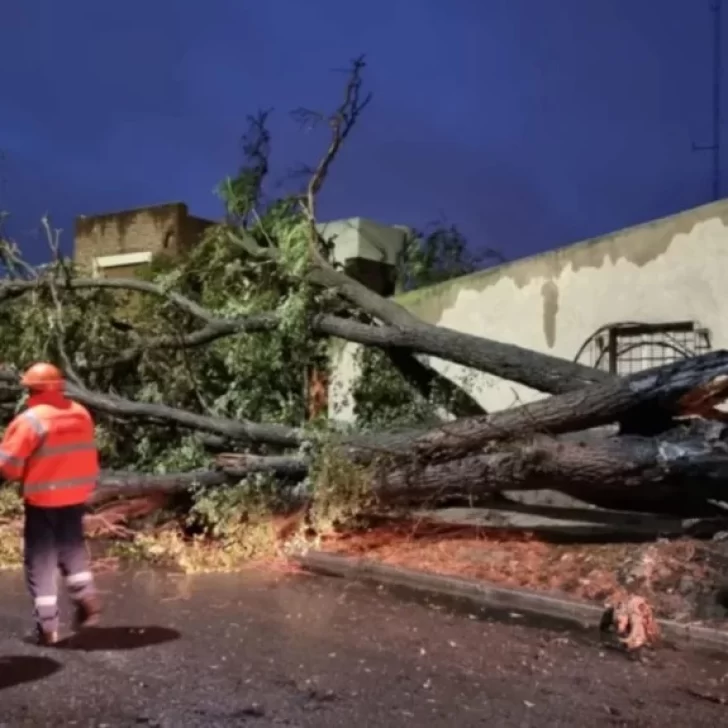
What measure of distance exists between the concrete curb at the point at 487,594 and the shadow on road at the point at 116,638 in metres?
2.13

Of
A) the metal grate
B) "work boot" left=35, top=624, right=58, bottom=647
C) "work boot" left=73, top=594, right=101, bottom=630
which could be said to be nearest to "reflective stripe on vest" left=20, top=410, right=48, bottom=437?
"work boot" left=73, top=594, right=101, bottom=630

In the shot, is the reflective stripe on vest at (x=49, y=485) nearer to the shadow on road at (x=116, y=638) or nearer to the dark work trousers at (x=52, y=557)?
the dark work trousers at (x=52, y=557)

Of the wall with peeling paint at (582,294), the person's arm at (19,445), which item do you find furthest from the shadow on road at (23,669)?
the wall with peeling paint at (582,294)

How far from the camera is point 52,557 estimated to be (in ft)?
17.4

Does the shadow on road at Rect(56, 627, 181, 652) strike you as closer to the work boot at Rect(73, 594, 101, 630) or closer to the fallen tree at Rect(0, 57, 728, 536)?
the work boot at Rect(73, 594, 101, 630)

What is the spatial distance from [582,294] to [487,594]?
412 cm

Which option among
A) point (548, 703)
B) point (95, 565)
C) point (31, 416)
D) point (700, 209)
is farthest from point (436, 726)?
point (700, 209)

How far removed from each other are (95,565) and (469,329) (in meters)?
4.92

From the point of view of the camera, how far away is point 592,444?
7.43 meters

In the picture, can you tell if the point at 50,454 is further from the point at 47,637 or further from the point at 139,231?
the point at 139,231

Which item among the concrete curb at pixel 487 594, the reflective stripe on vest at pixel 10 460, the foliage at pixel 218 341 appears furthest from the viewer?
the foliage at pixel 218 341

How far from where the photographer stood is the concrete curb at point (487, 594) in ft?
18.7

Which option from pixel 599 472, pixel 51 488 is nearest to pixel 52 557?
pixel 51 488

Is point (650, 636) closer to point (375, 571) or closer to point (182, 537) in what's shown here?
point (375, 571)
